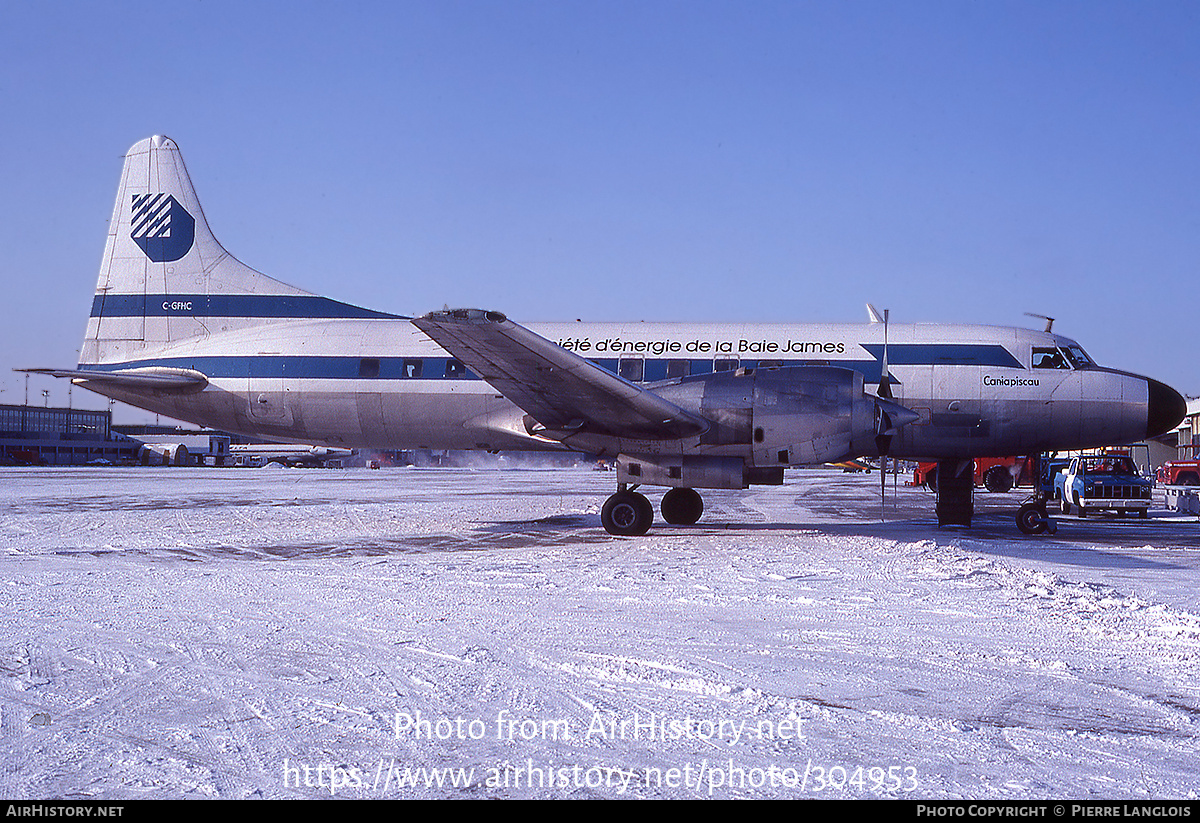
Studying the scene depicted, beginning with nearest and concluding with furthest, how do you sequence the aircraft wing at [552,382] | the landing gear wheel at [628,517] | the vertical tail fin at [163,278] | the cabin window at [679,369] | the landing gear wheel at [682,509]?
the aircraft wing at [552,382] → the landing gear wheel at [628,517] → the cabin window at [679,369] → the landing gear wheel at [682,509] → the vertical tail fin at [163,278]

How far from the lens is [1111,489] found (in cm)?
2116

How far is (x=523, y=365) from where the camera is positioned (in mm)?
12375

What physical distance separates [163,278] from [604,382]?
11781 millimetres

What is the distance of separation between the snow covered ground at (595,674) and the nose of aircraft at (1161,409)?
5.39 meters

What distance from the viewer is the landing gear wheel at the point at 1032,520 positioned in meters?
15.5

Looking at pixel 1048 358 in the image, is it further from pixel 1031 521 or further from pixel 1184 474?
pixel 1184 474

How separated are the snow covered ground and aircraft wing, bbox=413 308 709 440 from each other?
2.51m

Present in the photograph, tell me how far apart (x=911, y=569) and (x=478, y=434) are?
907cm

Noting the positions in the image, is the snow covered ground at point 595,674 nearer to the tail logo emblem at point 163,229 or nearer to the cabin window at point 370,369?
the cabin window at point 370,369

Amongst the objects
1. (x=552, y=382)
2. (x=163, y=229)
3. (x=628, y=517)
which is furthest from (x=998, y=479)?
(x=163, y=229)

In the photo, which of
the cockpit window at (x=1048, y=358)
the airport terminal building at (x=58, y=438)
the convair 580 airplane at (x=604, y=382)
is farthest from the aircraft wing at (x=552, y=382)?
the airport terminal building at (x=58, y=438)

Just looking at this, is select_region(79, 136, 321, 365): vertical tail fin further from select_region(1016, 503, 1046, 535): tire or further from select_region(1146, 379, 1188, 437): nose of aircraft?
select_region(1146, 379, 1188, 437): nose of aircraft

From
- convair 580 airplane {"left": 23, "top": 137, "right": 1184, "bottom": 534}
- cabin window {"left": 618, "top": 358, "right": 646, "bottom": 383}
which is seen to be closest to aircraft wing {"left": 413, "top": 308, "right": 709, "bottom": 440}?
convair 580 airplane {"left": 23, "top": 137, "right": 1184, "bottom": 534}
